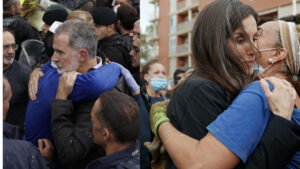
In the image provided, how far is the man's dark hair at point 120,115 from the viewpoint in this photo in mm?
1172

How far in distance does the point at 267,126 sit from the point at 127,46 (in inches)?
26.6

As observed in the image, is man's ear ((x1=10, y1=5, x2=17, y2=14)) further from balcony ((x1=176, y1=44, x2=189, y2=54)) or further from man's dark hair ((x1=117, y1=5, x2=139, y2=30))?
balcony ((x1=176, y1=44, x2=189, y2=54))

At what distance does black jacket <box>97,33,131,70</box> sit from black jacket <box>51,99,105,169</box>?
206 millimetres

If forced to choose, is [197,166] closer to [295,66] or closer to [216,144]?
[216,144]

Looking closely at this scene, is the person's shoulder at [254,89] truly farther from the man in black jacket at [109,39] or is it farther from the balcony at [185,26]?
the balcony at [185,26]

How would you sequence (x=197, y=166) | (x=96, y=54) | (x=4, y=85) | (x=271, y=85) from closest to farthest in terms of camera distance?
(x=197, y=166), (x=271, y=85), (x=4, y=85), (x=96, y=54)

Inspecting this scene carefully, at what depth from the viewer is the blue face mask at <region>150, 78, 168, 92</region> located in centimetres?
158

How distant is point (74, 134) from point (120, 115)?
0.18 m

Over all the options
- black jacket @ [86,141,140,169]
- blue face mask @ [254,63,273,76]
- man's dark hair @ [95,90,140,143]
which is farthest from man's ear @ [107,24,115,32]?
blue face mask @ [254,63,273,76]

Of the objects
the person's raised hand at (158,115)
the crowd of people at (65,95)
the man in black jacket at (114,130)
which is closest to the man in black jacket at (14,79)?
the crowd of people at (65,95)

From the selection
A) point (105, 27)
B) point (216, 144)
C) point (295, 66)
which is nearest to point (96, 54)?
point (105, 27)

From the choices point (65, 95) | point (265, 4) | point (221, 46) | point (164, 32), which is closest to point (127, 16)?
point (164, 32)

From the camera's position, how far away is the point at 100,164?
117 cm

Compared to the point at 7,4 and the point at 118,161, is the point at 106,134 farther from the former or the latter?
the point at 7,4
